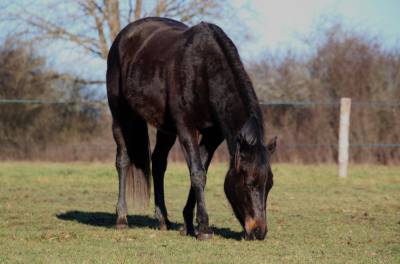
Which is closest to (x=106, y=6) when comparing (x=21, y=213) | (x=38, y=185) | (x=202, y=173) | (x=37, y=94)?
(x=37, y=94)

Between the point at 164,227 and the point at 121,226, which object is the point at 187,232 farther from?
the point at 121,226

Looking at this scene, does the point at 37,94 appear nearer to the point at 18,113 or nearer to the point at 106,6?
the point at 18,113

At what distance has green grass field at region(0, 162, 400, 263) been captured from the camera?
5617 millimetres

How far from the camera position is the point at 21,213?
8680 mm

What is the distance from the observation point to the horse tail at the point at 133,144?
8117 millimetres

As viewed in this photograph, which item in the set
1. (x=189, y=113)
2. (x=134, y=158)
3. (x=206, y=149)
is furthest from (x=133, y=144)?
(x=189, y=113)

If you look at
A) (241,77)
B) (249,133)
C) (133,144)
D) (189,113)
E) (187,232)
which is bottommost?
(187,232)

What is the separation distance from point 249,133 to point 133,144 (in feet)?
7.98

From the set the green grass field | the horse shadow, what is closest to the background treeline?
the green grass field

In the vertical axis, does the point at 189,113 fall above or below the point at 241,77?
below

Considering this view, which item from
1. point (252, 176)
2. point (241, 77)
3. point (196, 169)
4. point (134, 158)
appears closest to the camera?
point (252, 176)

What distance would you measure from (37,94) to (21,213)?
49.7 ft

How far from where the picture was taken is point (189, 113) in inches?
269

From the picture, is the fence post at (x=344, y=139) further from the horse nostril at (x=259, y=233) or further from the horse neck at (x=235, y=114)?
the horse nostril at (x=259, y=233)
